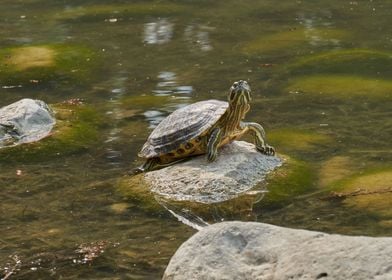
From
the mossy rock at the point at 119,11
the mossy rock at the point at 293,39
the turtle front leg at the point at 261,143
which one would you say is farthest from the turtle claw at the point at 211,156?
the mossy rock at the point at 119,11

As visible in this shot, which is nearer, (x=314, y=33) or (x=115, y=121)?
(x=115, y=121)

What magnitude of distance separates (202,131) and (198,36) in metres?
7.42

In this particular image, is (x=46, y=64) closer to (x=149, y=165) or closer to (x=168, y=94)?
(x=168, y=94)

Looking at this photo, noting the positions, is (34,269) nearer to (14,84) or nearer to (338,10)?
(14,84)

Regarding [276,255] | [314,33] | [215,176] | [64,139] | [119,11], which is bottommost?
[119,11]

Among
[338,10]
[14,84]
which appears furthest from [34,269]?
[338,10]

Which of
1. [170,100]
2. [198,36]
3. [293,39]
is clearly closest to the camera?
[170,100]

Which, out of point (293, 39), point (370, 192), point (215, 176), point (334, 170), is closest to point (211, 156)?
point (215, 176)

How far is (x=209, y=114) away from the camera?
909 centimetres

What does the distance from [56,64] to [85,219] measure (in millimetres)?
6386

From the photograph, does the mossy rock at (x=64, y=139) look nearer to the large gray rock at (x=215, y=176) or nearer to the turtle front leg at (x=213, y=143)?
the large gray rock at (x=215, y=176)

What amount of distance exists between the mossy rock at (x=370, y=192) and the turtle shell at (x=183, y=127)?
50.0 inches

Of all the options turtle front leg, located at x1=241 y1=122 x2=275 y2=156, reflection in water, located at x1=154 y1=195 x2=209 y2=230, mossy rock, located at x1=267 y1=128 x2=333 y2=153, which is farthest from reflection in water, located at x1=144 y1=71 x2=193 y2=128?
reflection in water, located at x1=154 y1=195 x2=209 y2=230

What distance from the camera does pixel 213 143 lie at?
8.79 metres
